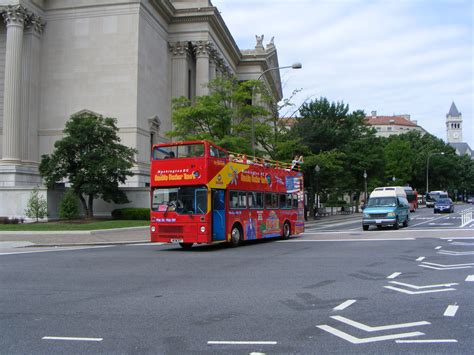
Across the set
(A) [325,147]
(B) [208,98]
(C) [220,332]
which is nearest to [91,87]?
(B) [208,98]

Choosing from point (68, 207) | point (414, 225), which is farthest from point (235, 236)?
point (414, 225)

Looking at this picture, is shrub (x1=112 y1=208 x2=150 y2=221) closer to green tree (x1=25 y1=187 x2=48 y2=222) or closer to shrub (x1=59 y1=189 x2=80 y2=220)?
shrub (x1=59 y1=189 x2=80 y2=220)

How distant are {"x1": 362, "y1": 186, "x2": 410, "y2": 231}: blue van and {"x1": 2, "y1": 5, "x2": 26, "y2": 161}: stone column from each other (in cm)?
2644

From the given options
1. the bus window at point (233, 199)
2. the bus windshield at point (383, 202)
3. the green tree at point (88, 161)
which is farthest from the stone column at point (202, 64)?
the bus window at point (233, 199)

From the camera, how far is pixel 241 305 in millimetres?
8367

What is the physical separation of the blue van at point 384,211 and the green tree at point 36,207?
1979 centimetres

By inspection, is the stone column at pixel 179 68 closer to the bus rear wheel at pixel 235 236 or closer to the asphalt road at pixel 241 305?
the bus rear wheel at pixel 235 236

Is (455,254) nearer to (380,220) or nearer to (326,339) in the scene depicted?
(326,339)

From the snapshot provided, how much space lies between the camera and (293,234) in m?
26.2

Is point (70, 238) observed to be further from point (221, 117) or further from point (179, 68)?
point (179, 68)

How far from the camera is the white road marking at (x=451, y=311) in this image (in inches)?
294

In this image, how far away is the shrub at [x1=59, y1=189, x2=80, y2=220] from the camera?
3141 centimetres

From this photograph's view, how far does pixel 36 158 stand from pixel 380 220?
2889 cm

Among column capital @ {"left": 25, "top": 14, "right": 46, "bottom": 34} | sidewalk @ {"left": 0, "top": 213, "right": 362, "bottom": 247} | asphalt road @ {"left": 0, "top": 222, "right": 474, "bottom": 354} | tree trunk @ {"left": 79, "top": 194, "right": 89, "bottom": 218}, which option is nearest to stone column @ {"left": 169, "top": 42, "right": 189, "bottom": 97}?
column capital @ {"left": 25, "top": 14, "right": 46, "bottom": 34}
